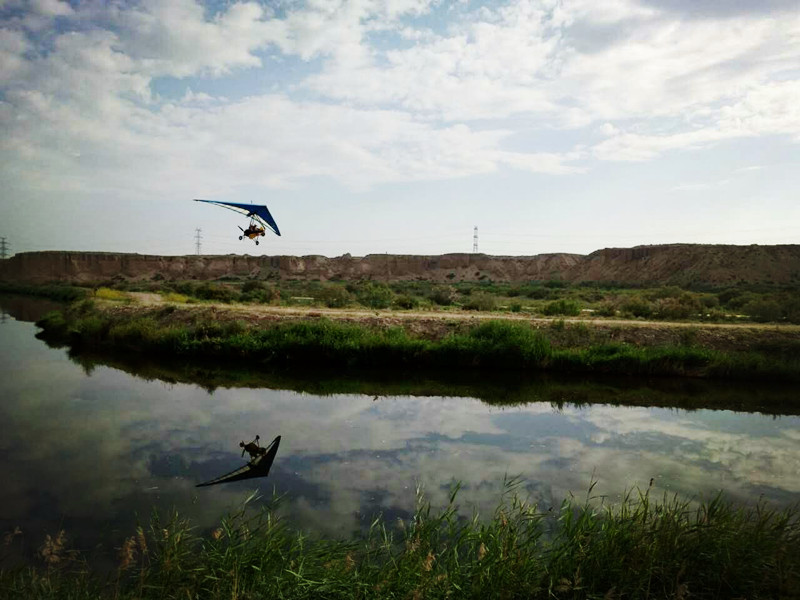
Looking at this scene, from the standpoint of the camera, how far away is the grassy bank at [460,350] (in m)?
17.3

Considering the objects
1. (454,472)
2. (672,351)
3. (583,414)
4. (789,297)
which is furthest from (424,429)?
(789,297)

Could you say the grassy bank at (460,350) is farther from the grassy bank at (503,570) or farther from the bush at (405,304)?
the grassy bank at (503,570)

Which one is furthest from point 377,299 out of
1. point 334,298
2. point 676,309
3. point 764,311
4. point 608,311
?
point 764,311

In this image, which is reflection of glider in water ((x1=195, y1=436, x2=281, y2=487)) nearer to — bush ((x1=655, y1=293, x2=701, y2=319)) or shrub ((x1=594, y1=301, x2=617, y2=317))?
shrub ((x1=594, y1=301, x2=617, y2=317))

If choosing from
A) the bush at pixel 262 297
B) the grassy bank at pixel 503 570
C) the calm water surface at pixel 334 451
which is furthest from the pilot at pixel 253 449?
the bush at pixel 262 297

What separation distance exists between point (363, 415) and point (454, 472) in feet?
13.5

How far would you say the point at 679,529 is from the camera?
484 cm

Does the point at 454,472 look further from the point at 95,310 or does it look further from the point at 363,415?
the point at 95,310

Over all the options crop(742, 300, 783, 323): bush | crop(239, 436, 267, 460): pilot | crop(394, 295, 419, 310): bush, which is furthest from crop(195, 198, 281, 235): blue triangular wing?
crop(742, 300, 783, 323): bush

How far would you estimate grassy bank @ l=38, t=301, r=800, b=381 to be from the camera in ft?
56.9

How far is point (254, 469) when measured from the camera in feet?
29.2

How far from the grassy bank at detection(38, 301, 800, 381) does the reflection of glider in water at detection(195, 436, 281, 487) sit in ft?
26.6

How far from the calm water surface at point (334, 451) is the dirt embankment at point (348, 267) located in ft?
203

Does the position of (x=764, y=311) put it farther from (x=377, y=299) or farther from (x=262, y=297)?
(x=262, y=297)
